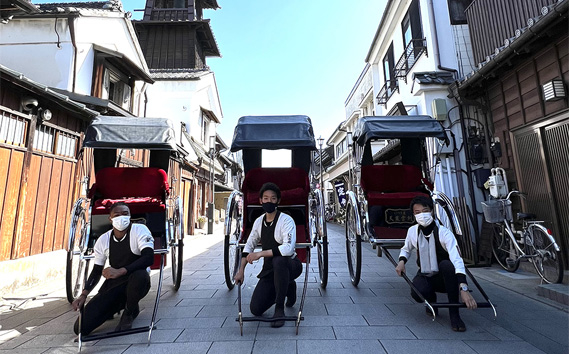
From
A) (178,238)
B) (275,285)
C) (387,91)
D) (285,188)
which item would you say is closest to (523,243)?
(285,188)

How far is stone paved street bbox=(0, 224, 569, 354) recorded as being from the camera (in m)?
2.28

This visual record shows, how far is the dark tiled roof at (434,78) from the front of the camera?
6348 millimetres

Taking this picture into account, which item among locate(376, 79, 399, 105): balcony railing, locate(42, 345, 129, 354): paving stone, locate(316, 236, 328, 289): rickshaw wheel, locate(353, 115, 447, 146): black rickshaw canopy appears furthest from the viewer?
locate(376, 79, 399, 105): balcony railing

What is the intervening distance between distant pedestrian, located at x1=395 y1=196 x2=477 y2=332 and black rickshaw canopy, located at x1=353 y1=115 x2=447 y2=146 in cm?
145

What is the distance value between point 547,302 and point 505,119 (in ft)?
11.5

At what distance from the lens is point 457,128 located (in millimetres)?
6281

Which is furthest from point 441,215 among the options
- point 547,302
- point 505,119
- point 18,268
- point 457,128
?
point 18,268

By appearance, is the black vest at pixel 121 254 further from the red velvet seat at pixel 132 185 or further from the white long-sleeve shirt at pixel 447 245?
the white long-sleeve shirt at pixel 447 245

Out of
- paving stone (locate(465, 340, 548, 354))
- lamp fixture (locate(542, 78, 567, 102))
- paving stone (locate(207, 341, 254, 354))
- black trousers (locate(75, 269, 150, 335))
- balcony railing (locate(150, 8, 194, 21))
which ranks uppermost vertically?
balcony railing (locate(150, 8, 194, 21))

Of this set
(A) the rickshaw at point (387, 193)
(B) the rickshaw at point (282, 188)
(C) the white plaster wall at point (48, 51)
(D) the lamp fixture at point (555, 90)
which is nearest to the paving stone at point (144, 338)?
(B) the rickshaw at point (282, 188)

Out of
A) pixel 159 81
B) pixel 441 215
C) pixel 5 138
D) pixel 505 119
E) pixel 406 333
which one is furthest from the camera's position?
pixel 159 81

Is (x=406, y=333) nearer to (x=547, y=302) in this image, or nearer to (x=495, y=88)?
(x=547, y=302)

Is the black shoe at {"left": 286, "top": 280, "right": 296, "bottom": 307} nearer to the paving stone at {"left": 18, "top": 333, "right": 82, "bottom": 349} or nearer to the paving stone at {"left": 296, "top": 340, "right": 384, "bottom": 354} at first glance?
the paving stone at {"left": 296, "top": 340, "right": 384, "bottom": 354}

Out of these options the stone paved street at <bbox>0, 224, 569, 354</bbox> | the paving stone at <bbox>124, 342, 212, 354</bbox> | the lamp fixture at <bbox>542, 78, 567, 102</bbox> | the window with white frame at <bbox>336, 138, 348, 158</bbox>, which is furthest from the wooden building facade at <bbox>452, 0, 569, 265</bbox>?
the window with white frame at <bbox>336, 138, 348, 158</bbox>
